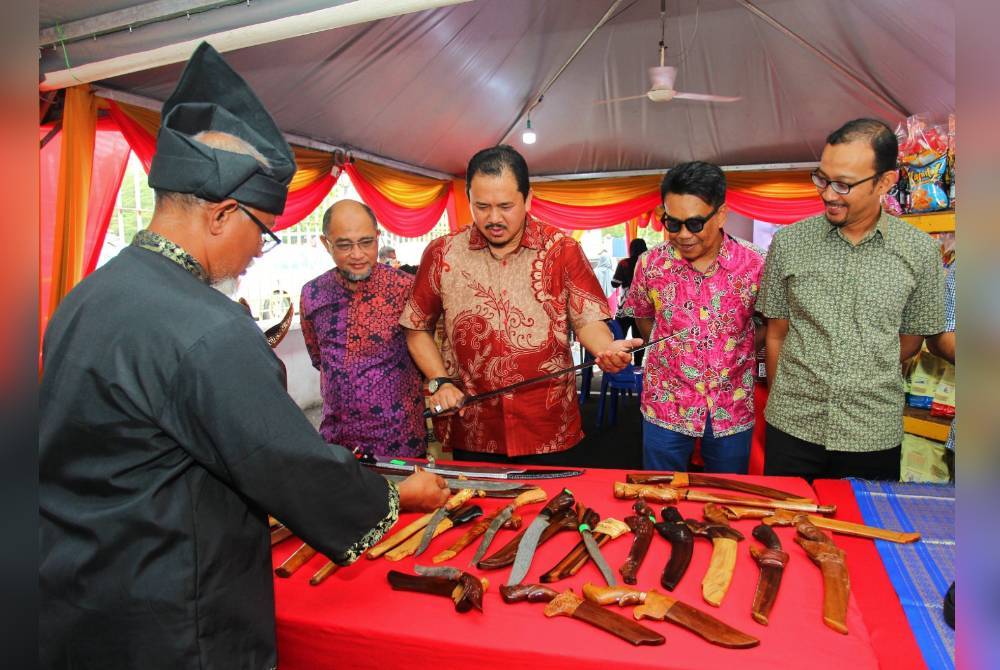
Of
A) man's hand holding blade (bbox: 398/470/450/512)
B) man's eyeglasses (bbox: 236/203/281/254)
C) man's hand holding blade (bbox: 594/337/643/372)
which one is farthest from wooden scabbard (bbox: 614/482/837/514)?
man's eyeglasses (bbox: 236/203/281/254)

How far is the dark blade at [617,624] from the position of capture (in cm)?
102

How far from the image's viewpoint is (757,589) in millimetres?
1147

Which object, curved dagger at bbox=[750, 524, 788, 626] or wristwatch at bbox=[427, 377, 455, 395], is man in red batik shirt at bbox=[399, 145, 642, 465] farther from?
curved dagger at bbox=[750, 524, 788, 626]

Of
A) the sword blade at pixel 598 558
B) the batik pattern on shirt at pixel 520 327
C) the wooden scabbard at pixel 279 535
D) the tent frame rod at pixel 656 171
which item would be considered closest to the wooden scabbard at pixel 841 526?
the sword blade at pixel 598 558

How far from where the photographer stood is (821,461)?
192 cm

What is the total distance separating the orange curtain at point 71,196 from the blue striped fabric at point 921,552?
3.48m

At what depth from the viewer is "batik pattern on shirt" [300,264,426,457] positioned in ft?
7.35

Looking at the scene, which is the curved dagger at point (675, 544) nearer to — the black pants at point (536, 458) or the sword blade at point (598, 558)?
the sword blade at point (598, 558)

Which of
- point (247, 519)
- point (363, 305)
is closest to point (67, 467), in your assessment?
point (247, 519)

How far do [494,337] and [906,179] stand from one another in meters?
2.02

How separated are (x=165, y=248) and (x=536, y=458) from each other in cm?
130

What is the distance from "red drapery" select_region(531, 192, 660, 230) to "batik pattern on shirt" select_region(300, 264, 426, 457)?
6225mm

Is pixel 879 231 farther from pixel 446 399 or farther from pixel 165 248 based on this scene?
pixel 165 248

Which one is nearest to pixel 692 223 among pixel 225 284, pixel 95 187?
pixel 225 284
